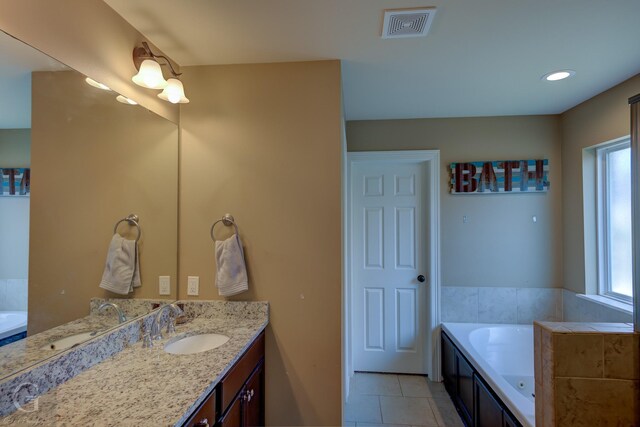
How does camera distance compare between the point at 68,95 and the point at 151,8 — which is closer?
the point at 68,95

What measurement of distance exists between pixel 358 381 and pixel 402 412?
558 mm

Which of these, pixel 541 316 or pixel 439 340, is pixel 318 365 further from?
pixel 541 316

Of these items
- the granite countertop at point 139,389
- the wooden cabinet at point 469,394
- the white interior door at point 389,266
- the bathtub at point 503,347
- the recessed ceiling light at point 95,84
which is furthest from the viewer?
the white interior door at point 389,266

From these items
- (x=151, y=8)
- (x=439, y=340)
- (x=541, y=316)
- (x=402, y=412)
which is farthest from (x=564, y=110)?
(x=151, y=8)

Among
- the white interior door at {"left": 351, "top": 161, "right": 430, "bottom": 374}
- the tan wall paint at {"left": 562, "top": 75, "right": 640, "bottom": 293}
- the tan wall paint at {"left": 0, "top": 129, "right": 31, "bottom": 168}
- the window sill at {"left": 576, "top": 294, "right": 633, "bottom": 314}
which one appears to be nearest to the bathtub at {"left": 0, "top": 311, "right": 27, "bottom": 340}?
the tan wall paint at {"left": 0, "top": 129, "right": 31, "bottom": 168}

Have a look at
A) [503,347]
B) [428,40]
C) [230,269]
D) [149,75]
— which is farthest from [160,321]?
[503,347]

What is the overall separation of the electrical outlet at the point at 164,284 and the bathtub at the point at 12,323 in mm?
739

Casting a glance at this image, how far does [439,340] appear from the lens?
9.46ft

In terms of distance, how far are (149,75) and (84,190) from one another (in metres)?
0.66

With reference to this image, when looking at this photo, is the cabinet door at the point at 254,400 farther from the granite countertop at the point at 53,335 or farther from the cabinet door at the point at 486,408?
the cabinet door at the point at 486,408

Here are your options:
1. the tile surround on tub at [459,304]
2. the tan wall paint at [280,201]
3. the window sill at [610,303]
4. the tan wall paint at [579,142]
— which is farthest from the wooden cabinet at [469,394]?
the tan wall paint at [579,142]

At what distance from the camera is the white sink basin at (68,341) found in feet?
3.70

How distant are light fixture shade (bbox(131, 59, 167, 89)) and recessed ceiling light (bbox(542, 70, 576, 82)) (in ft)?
8.18

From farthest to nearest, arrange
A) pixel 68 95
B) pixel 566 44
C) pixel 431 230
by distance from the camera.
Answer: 1. pixel 431 230
2. pixel 566 44
3. pixel 68 95
